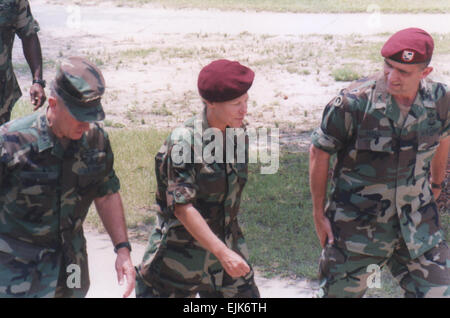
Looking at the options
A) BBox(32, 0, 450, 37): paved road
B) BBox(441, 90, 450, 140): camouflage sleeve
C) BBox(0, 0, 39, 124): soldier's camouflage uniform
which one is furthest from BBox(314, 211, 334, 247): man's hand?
BBox(32, 0, 450, 37): paved road

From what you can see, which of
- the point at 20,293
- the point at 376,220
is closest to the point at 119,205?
the point at 20,293

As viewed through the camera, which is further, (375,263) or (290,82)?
(290,82)

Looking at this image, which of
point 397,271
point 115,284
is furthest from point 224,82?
point 115,284

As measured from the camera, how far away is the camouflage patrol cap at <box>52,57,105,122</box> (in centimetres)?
359

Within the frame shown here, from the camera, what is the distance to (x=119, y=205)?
4.04 m

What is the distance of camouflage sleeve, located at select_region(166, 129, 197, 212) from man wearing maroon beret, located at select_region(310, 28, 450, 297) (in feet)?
2.25

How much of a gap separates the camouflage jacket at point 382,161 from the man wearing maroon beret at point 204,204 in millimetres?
513

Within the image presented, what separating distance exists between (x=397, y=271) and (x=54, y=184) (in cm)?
184

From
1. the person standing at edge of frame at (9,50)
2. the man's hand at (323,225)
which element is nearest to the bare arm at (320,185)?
the man's hand at (323,225)

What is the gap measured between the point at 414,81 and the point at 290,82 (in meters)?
7.82

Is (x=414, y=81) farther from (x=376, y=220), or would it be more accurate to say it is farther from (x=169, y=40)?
(x=169, y=40)

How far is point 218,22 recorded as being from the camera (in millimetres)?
16062

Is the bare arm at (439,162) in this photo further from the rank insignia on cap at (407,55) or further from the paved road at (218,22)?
the paved road at (218,22)

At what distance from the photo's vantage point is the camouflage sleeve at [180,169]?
153 inches
